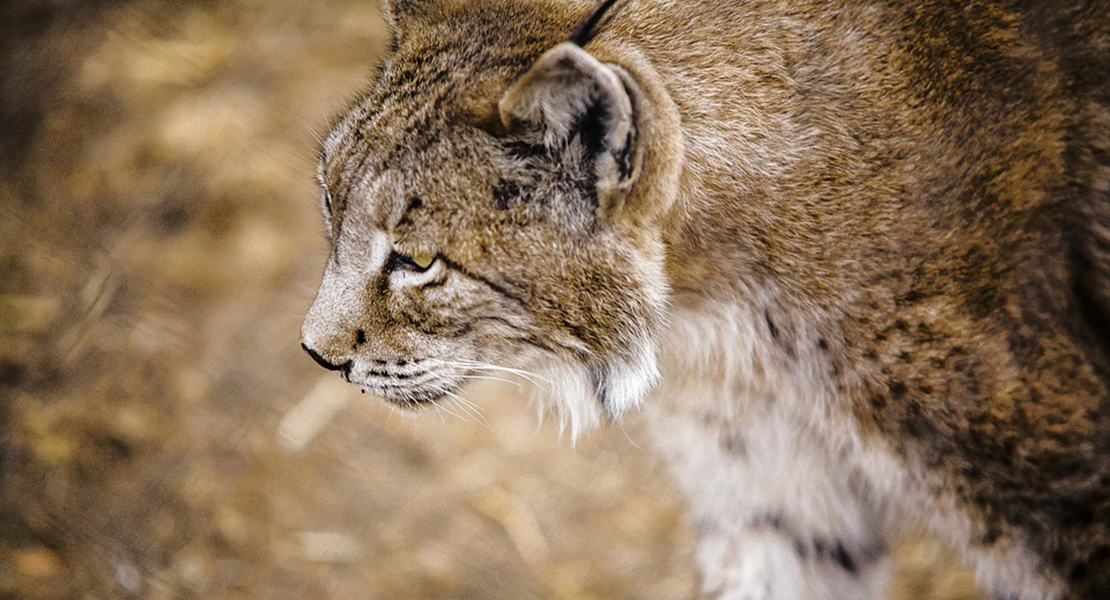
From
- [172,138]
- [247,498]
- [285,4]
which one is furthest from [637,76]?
[285,4]

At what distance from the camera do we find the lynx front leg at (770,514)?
2078mm

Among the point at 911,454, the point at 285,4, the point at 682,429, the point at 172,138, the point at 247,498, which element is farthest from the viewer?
the point at 285,4

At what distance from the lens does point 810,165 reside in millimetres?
1762

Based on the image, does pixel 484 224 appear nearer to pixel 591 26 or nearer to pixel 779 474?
pixel 591 26

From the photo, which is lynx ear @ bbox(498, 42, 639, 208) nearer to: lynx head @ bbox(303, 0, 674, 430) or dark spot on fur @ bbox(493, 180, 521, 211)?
lynx head @ bbox(303, 0, 674, 430)

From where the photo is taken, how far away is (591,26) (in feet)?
5.73

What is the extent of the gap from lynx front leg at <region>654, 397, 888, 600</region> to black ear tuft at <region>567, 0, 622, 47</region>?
2.64ft

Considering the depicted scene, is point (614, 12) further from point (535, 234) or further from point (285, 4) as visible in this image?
point (285, 4)

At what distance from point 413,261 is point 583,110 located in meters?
0.43

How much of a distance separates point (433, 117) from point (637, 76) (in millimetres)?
371

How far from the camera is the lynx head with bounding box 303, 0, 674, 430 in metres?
1.65

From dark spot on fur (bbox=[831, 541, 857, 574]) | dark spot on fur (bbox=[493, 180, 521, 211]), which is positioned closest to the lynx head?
dark spot on fur (bbox=[493, 180, 521, 211])

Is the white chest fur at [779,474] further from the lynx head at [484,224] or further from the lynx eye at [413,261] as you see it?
the lynx eye at [413,261]

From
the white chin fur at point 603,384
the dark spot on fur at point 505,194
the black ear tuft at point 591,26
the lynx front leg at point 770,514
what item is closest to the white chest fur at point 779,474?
the lynx front leg at point 770,514
